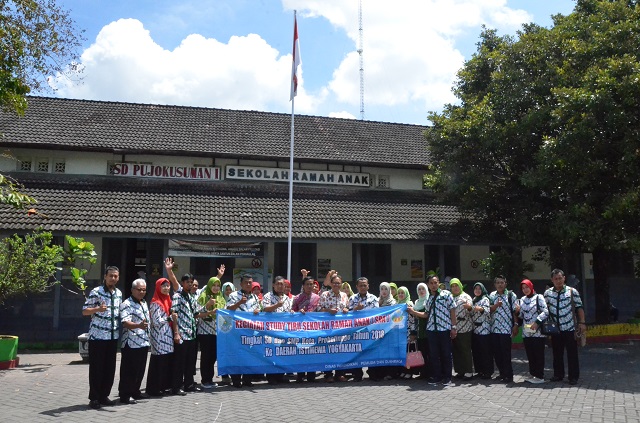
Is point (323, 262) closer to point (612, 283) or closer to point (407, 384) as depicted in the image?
point (407, 384)

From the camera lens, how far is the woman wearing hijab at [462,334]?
955 cm

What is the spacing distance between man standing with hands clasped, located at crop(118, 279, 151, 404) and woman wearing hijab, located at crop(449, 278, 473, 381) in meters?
5.13

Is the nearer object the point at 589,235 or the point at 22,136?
the point at 589,235

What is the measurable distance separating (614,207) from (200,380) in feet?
31.3

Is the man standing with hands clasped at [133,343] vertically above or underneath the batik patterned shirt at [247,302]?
underneath

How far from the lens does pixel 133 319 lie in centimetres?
767

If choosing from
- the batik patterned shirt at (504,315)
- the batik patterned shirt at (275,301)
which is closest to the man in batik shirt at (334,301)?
the batik patterned shirt at (275,301)

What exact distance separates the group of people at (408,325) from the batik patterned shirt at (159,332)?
0.05ft

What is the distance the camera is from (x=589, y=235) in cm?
1323

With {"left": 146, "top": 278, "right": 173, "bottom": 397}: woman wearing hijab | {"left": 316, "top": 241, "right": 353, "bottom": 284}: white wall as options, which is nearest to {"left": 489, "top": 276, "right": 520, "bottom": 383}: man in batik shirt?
{"left": 146, "top": 278, "right": 173, "bottom": 397}: woman wearing hijab

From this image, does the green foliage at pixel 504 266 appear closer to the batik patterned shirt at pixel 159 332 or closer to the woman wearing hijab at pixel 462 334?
the woman wearing hijab at pixel 462 334

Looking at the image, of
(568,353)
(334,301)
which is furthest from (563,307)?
(334,301)

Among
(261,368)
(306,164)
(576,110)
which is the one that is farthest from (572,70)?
(261,368)

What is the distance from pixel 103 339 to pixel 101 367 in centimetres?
38
